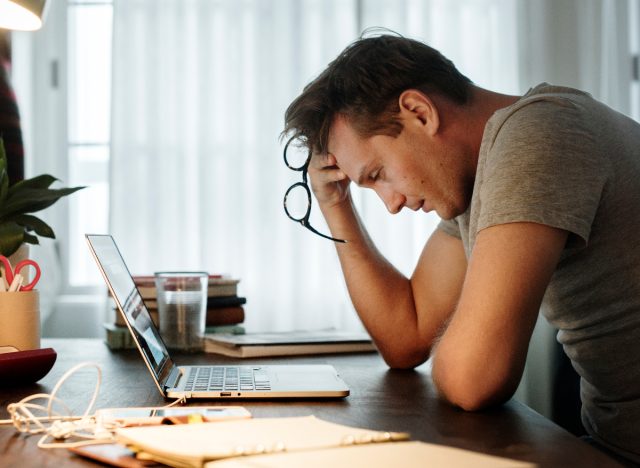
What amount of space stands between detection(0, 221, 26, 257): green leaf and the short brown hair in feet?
1.78

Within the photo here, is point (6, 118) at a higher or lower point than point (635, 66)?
lower

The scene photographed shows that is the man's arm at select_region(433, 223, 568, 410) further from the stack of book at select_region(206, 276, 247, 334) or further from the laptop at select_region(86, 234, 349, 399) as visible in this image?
the stack of book at select_region(206, 276, 247, 334)

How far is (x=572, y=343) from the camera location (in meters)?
1.24

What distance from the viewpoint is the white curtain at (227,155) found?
3217 millimetres

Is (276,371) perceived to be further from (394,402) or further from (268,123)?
(268,123)

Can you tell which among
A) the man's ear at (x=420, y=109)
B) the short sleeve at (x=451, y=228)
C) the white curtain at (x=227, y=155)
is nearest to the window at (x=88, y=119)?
the white curtain at (x=227, y=155)

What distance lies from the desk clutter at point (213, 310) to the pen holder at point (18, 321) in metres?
0.35

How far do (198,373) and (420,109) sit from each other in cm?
56

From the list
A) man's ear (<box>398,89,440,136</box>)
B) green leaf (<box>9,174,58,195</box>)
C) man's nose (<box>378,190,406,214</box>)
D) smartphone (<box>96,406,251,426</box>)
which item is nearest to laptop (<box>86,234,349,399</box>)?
smartphone (<box>96,406,251,426</box>)

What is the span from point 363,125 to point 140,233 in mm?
2105

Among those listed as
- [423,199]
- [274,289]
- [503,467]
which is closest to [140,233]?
[274,289]

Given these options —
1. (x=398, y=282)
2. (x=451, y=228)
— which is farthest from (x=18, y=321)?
(x=451, y=228)

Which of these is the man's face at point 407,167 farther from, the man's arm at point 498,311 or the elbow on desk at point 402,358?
the man's arm at point 498,311

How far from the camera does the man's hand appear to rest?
1471mm
